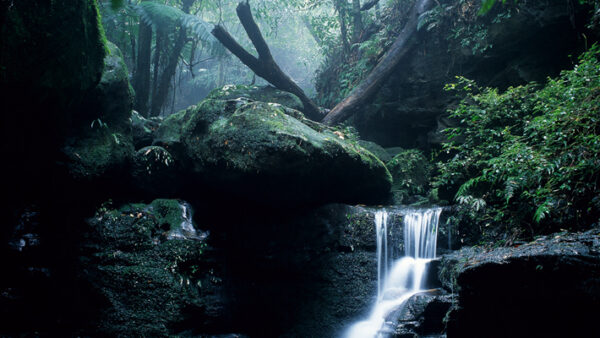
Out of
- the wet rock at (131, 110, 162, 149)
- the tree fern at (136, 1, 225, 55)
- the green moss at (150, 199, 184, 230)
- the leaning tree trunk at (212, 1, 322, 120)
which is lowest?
the green moss at (150, 199, 184, 230)

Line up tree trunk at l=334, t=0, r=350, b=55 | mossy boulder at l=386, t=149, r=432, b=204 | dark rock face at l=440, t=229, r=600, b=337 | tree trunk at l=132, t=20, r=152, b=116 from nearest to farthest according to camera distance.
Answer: dark rock face at l=440, t=229, r=600, b=337 < mossy boulder at l=386, t=149, r=432, b=204 < tree trunk at l=132, t=20, r=152, b=116 < tree trunk at l=334, t=0, r=350, b=55

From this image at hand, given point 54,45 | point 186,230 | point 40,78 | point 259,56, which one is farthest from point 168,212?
point 259,56

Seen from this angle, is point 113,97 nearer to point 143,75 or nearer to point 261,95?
point 143,75

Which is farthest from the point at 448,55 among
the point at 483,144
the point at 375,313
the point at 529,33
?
the point at 375,313

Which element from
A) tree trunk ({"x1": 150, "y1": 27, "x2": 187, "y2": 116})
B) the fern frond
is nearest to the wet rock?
tree trunk ({"x1": 150, "y1": 27, "x2": 187, "y2": 116})

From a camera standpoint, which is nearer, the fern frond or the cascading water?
the cascading water

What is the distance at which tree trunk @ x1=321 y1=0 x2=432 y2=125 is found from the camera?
346 inches

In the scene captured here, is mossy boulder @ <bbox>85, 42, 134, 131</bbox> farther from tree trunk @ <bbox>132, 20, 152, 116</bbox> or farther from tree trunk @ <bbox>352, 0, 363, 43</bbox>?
tree trunk @ <bbox>352, 0, 363, 43</bbox>

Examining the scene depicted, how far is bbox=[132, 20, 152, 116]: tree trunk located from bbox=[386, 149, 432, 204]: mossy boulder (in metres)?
7.14

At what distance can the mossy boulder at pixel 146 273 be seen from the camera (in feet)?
15.0

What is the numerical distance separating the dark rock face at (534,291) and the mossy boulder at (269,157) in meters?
2.71

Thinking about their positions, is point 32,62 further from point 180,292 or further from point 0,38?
point 180,292

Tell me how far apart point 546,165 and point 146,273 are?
18.7 feet

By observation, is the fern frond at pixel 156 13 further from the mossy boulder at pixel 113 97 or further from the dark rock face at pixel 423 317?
the dark rock face at pixel 423 317
